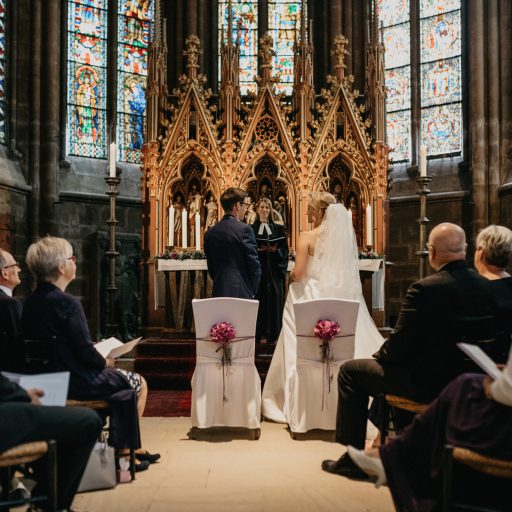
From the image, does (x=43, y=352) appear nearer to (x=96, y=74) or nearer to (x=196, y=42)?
(x=196, y=42)

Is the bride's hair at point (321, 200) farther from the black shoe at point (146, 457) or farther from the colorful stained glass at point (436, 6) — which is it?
the colorful stained glass at point (436, 6)

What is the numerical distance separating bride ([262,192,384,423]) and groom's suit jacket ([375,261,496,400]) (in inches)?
83.6

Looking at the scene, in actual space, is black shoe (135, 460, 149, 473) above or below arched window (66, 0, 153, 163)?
below

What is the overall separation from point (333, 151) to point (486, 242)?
5624 millimetres

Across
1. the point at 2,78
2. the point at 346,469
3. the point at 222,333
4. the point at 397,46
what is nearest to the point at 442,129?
the point at 397,46

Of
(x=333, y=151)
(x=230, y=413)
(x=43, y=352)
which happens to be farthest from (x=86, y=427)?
(x=333, y=151)

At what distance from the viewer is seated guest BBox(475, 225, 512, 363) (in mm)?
4203

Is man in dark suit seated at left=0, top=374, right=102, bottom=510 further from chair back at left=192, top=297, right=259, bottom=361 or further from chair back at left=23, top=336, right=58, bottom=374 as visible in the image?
chair back at left=192, top=297, right=259, bottom=361

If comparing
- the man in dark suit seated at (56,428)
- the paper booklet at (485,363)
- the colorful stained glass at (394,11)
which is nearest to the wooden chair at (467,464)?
the paper booklet at (485,363)

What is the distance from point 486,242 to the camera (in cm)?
449

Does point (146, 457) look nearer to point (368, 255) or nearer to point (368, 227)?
point (368, 255)

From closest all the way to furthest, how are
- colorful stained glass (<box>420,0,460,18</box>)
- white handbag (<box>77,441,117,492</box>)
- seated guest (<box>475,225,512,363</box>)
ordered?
white handbag (<box>77,441,117,492</box>)
seated guest (<box>475,225,512,363</box>)
colorful stained glass (<box>420,0,460,18</box>)

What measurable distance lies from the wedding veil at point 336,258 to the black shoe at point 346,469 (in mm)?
1947

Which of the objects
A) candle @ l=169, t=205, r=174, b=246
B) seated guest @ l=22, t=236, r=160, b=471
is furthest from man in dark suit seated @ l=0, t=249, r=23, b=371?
candle @ l=169, t=205, r=174, b=246
